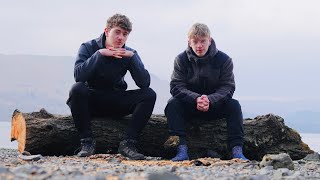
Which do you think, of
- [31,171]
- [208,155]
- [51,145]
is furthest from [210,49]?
[31,171]

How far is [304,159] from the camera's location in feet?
31.3

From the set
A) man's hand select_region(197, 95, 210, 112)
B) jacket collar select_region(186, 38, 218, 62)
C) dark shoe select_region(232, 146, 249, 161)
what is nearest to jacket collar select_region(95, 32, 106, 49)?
jacket collar select_region(186, 38, 218, 62)

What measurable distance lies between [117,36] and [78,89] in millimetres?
983

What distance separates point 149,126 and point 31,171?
4.10m

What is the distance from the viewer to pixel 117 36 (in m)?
7.80

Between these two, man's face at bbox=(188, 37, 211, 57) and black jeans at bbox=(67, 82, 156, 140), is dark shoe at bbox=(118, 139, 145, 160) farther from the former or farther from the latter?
man's face at bbox=(188, 37, 211, 57)

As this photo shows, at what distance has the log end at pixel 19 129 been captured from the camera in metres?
8.15

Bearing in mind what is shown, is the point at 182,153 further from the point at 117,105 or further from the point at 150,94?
the point at 117,105

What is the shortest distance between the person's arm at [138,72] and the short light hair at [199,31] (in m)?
0.90

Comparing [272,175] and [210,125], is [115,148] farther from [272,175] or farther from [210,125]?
[272,175]

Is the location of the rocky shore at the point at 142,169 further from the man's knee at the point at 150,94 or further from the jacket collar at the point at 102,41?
the jacket collar at the point at 102,41

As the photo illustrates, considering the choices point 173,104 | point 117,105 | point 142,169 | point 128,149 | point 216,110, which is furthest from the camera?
point 216,110

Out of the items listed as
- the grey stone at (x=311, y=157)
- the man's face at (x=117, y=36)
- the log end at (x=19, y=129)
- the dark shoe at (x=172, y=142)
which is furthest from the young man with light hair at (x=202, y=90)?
the log end at (x=19, y=129)

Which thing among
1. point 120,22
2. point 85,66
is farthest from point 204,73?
point 85,66
